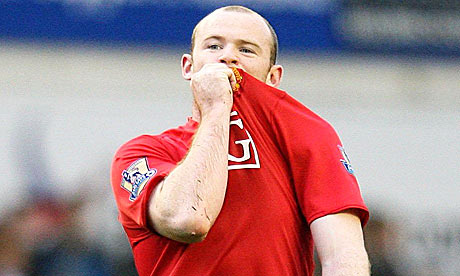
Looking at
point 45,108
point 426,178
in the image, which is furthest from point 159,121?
point 426,178

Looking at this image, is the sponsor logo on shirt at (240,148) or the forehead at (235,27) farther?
the forehead at (235,27)

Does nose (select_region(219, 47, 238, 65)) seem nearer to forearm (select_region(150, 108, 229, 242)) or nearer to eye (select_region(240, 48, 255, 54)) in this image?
eye (select_region(240, 48, 255, 54))

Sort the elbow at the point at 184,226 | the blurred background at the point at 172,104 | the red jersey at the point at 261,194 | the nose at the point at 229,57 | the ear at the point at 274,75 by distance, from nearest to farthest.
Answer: the elbow at the point at 184,226
the red jersey at the point at 261,194
the nose at the point at 229,57
the ear at the point at 274,75
the blurred background at the point at 172,104

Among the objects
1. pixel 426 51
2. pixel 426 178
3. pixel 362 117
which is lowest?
pixel 426 178

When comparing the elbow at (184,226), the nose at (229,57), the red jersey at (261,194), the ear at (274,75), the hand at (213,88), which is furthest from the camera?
the ear at (274,75)

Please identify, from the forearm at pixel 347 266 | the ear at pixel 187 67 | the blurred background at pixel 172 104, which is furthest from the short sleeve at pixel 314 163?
the blurred background at pixel 172 104

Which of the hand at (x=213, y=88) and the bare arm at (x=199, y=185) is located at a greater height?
the hand at (x=213, y=88)

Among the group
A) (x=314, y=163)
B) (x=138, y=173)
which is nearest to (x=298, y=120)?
(x=314, y=163)

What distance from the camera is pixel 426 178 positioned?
9016 mm

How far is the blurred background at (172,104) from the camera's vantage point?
7195mm

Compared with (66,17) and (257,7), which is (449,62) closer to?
(257,7)

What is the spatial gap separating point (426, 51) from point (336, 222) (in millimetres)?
7147

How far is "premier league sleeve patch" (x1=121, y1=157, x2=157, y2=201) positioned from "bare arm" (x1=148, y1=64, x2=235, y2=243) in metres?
0.08

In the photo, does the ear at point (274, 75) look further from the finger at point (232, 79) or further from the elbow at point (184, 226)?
the elbow at point (184, 226)
